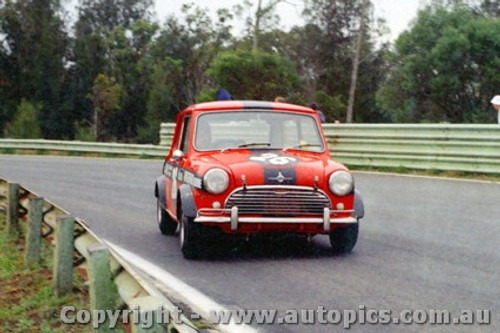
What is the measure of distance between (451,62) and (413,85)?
359 centimetres

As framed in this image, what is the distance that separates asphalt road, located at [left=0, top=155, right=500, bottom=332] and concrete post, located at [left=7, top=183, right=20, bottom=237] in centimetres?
99

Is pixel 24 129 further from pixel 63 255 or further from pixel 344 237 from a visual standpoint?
pixel 63 255

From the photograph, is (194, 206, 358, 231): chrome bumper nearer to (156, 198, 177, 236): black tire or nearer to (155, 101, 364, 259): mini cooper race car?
(155, 101, 364, 259): mini cooper race car

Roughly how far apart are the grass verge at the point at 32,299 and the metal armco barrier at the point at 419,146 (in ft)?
32.3

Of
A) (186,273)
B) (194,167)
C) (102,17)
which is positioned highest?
(102,17)

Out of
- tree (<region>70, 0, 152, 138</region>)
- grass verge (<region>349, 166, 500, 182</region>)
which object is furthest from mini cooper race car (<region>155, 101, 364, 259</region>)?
tree (<region>70, 0, 152, 138</region>)

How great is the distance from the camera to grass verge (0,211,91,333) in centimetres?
555

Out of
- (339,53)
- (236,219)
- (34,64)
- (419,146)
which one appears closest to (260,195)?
(236,219)

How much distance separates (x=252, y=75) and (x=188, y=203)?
42176mm

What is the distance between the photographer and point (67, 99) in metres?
79.9

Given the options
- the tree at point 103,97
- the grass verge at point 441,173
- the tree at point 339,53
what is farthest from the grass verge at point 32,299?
the tree at point 103,97

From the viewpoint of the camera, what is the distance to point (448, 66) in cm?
5131

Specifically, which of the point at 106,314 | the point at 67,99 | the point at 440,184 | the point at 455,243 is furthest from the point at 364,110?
the point at 106,314

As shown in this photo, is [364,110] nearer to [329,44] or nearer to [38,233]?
[329,44]
